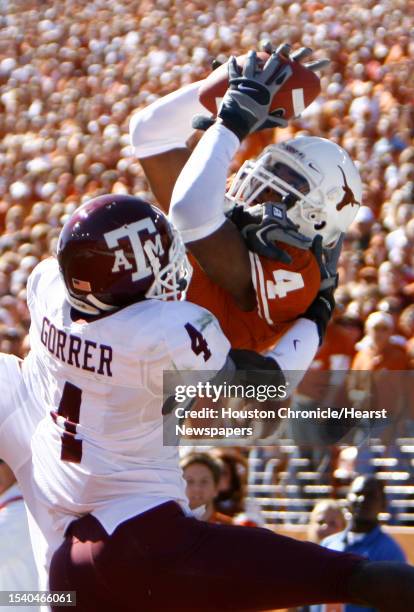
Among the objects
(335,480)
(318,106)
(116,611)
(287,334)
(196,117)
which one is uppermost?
(196,117)

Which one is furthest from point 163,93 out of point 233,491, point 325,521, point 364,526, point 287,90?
point 287,90

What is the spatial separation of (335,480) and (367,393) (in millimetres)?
353

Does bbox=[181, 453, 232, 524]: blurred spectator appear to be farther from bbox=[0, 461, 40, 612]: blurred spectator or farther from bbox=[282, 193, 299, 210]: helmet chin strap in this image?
bbox=[282, 193, 299, 210]: helmet chin strap

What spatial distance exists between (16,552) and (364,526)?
1173mm

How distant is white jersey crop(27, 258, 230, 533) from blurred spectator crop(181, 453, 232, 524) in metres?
1.34

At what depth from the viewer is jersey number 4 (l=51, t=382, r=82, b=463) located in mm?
2701

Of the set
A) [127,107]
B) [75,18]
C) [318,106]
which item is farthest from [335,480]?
[75,18]

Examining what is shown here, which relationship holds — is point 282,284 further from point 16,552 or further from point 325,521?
point 325,521

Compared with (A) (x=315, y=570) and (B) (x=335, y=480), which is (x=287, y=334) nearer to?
(A) (x=315, y=570)

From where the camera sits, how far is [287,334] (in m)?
2.97

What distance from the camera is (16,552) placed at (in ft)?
10.6

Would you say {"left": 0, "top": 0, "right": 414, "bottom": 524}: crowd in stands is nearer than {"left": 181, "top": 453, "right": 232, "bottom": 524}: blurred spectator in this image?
No
